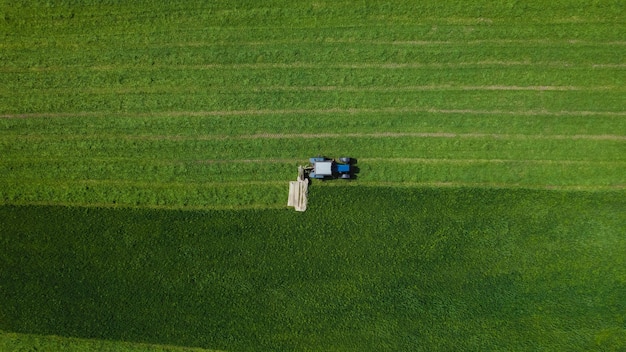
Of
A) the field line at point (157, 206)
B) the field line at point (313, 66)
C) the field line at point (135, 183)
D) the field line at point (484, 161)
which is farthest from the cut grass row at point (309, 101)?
the field line at point (157, 206)

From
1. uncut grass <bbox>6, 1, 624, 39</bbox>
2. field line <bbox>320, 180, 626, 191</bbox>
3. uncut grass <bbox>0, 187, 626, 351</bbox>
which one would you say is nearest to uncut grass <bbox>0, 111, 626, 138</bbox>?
field line <bbox>320, 180, 626, 191</bbox>

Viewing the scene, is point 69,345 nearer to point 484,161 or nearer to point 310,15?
point 310,15

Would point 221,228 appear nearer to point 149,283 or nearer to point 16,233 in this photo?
point 149,283

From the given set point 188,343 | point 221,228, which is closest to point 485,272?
point 221,228

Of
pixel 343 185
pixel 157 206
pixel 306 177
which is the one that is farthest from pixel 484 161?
pixel 157 206

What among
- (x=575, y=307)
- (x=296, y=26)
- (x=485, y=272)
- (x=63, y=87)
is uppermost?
(x=296, y=26)

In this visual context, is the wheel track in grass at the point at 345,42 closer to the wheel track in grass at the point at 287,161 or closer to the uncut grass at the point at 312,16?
→ the uncut grass at the point at 312,16
